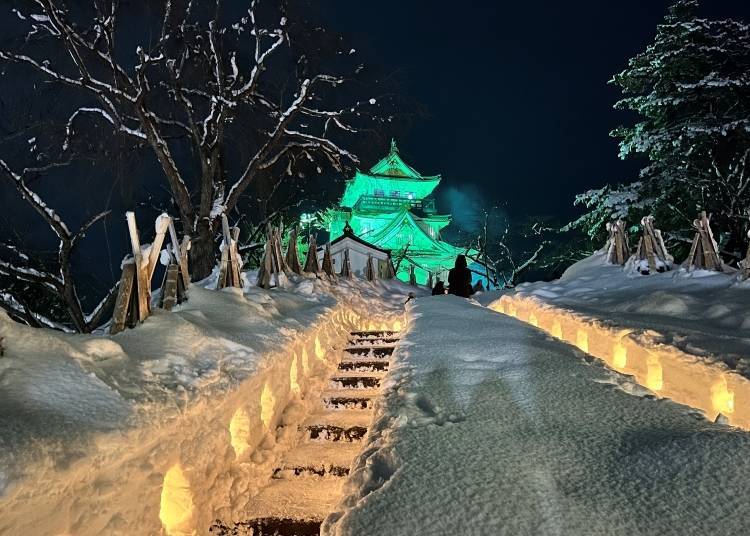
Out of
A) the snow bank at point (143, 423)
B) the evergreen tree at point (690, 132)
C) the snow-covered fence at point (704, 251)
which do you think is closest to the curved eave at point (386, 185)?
the evergreen tree at point (690, 132)

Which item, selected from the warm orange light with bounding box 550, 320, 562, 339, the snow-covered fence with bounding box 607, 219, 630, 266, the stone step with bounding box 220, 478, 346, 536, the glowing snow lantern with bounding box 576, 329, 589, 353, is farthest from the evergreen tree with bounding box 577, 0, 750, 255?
the stone step with bounding box 220, 478, 346, 536

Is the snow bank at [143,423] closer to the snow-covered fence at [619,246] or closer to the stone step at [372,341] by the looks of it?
the stone step at [372,341]

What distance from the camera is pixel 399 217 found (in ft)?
97.5

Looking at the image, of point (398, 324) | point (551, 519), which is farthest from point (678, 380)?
point (398, 324)

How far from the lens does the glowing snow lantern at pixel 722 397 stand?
12.5 ft

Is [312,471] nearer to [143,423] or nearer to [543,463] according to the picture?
[143,423]

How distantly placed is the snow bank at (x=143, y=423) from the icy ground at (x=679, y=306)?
142 inches

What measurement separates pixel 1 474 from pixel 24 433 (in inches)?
9.6

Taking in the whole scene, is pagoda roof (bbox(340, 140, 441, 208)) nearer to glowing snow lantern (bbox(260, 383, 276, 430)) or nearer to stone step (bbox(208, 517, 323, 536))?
glowing snow lantern (bbox(260, 383, 276, 430))

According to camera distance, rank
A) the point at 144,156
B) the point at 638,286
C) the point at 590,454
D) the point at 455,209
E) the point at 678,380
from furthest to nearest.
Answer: the point at 455,209
the point at 144,156
the point at 638,286
the point at 678,380
the point at 590,454

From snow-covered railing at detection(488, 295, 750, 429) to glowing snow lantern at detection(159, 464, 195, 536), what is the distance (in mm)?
2873

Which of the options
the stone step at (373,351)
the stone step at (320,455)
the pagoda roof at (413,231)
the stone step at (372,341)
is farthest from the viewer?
the pagoda roof at (413,231)

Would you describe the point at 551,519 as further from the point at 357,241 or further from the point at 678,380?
the point at 357,241

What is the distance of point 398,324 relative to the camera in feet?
34.7
